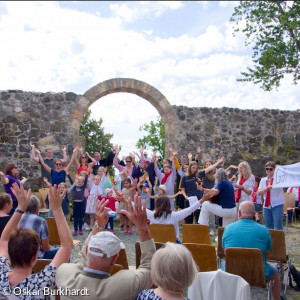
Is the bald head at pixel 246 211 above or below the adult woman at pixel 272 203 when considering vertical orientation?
above

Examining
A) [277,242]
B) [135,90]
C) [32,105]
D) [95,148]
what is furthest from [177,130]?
[95,148]

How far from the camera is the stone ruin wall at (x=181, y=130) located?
35.1ft

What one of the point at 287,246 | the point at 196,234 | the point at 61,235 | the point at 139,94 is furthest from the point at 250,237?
the point at 139,94

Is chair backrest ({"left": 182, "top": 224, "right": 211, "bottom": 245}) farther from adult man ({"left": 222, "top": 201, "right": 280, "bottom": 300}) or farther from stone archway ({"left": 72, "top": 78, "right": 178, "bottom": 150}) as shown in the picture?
stone archway ({"left": 72, "top": 78, "right": 178, "bottom": 150})

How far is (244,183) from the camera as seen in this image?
659 cm

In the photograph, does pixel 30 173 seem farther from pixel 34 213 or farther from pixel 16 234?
pixel 16 234

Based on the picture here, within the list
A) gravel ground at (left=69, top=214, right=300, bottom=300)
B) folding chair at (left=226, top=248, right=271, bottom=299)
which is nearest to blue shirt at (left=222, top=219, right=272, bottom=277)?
folding chair at (left=226, top=248, right=271, bottom=299)

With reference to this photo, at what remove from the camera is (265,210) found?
20.2ft

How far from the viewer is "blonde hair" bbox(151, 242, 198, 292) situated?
2.02 m

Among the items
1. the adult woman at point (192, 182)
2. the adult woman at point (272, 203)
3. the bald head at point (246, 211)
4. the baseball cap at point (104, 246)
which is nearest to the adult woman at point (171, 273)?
the baseball cap at point (104, 246)

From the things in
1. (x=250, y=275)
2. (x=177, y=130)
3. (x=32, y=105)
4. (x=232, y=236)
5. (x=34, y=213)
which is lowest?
(x=250, y=275)

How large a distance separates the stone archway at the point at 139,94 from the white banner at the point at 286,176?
5749mm

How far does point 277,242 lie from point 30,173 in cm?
810

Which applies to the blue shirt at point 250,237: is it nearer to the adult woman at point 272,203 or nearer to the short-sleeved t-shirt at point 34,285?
the short-sleeved t-shirt at point 34,285
